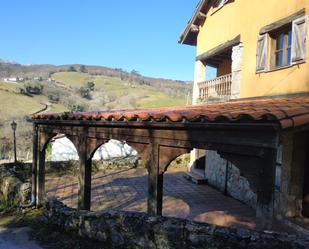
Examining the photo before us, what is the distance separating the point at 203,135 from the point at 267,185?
1.27 meters

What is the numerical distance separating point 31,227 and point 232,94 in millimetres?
6983

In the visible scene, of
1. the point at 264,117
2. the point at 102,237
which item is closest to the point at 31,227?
the point at 102,237

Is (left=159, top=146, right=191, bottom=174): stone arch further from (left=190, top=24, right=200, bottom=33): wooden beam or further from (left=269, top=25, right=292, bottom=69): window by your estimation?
(left=190, top=24, right=200, bottom=33): wooden beam

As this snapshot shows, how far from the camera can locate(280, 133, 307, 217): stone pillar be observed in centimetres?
752

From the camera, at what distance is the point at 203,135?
5.14 metres

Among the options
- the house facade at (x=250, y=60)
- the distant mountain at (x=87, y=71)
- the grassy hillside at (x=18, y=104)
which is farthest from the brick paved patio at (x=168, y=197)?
the distant mountain at (x=87, y=71)

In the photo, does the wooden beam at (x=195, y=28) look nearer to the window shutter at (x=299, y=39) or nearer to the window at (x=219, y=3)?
the window at (x=219, y=3)

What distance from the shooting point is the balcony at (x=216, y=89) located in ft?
37.5

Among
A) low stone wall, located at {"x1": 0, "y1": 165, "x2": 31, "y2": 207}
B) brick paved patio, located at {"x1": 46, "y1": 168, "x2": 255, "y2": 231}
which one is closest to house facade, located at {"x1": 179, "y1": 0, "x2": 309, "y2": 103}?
brick paved patio, located at {"x1": 46, "y1": 168, "x2": 255, "y2": 231}

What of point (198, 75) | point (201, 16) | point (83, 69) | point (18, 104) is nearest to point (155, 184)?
point (198, 75)

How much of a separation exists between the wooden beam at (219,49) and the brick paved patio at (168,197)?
5.01 m

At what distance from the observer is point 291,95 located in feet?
25.9

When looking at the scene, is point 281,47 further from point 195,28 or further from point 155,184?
point 195,28

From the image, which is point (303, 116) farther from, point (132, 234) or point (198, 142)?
point (132, 234)
